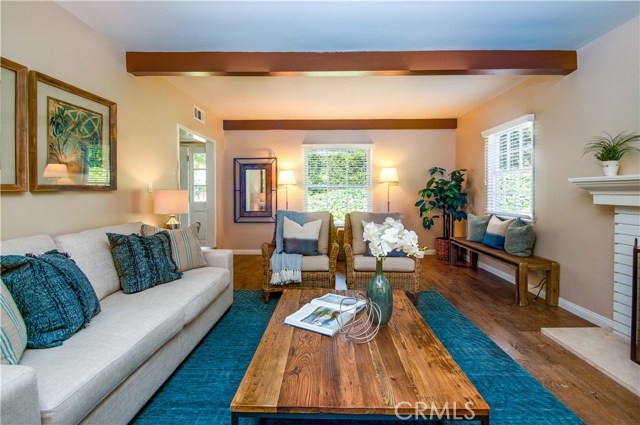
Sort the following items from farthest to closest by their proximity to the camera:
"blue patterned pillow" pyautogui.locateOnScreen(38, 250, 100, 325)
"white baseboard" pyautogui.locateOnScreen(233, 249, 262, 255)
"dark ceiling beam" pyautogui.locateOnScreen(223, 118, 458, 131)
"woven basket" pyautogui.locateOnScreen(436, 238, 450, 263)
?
1. "white baseboard" pyautogui.locateOnScreen(233, 249, 262, 255)
2. "dark ceiling beam" pyautogui.locateOnScreen(223, 118, 458, 131)
3. "woven basket" pyautogui.locateOnScreen(436, 238, 450, 263)
4. "blue patterned pillow" pyautogui.locateOnScreen(38, 250, 100, 325)

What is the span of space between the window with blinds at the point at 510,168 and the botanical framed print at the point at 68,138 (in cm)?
457

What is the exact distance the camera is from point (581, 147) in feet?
9.80

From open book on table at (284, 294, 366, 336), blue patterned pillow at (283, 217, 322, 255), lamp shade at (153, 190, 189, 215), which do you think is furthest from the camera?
blue patterned pillow at (283, 217, 322, 255)

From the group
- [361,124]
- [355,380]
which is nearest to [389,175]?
[361,124]

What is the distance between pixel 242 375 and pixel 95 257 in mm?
1302

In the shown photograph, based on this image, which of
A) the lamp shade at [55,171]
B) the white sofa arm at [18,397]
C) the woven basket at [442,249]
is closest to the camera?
the white sofa arm at [18,397]

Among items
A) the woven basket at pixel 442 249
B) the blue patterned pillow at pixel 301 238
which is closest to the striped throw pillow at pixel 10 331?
the blue patterned pillow at pixel 301 238

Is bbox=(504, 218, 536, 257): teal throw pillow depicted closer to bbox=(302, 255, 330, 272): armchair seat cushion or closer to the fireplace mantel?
the fireplace mantel

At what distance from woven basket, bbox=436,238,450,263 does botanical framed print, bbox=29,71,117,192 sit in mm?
4970

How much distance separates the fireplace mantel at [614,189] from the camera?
2281 millimetres

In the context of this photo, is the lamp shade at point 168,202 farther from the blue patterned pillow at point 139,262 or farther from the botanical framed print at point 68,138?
the blue patterned pillow at point 139,262

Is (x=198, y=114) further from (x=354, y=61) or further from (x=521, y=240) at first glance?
(x=521, y=240)

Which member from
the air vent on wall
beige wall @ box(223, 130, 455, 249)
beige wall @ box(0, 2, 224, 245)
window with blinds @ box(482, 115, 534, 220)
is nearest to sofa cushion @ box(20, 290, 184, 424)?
beige wall @ box(0, 2, 224, 245)

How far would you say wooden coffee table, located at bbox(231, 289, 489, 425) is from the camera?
1112mm
